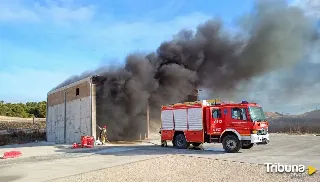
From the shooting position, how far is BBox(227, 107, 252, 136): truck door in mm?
15345

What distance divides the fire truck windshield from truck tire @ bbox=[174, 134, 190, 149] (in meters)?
4.07

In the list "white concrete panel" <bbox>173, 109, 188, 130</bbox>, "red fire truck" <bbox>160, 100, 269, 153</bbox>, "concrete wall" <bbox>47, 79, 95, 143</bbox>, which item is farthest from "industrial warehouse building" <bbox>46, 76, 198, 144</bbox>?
"white concrete panel" <bbox>173, 109, 188, 130</bbox>

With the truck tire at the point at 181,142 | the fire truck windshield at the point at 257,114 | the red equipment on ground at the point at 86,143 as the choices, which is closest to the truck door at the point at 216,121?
the fire truck windshield at the point at 257,114

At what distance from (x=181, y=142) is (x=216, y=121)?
2.74 m

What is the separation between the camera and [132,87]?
25391 millimetres

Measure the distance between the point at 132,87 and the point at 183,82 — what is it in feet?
13.8

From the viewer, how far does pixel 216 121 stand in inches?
644

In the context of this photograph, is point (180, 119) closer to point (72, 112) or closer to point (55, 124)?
point (72, 112)

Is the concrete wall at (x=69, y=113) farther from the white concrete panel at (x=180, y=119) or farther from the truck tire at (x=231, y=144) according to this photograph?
the truck tire at (x=231, y=144)

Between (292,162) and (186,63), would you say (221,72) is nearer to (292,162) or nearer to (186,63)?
(186,63)

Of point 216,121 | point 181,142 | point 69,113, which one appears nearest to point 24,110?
point 69,113

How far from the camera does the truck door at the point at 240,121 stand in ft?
50.3

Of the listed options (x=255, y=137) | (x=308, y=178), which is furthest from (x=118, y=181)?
(x=255, y=137)

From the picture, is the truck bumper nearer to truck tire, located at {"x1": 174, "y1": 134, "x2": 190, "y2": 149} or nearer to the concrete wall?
truck tire, located at {"x1": 174, "y1": 134, "x2": 190, "y2": 149}
